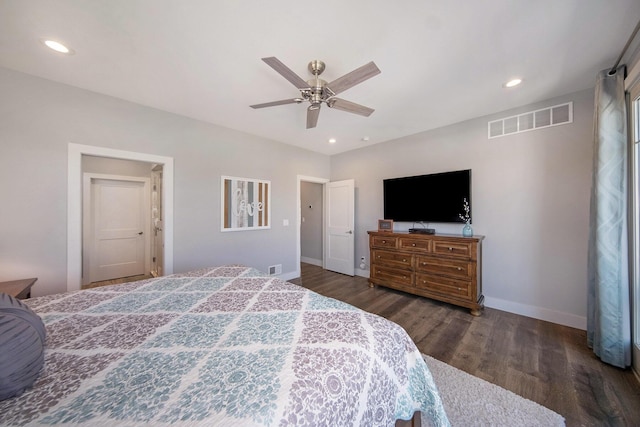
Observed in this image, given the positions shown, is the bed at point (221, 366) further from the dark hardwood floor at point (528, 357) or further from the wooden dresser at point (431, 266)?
the wooden dresser at point (431, 266)

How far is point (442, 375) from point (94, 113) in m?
4.21

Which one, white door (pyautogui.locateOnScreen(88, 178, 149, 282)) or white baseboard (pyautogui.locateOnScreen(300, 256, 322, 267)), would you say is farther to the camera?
white baseboard (pyautogui.locateOnScreen(300, 256, 322, 267))

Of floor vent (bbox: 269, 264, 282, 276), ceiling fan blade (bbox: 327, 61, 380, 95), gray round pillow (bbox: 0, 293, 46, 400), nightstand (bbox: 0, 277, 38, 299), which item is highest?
ceiling fan blade (bbox: 327, 61, 380, 95)

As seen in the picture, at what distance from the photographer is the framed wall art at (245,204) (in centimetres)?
337

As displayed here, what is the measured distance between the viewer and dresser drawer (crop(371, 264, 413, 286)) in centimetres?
327

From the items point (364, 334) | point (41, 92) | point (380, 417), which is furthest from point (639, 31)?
point (41, 92)

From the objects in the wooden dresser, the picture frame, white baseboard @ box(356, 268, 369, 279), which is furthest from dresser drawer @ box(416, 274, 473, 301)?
white baseboard @ box(356, 268, 369, 279)

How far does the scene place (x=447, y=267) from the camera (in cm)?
289

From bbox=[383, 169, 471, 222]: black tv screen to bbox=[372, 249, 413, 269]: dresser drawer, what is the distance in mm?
626

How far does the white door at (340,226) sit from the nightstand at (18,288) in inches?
156

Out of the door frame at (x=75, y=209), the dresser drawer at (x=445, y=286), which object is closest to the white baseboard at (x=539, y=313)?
the dresser drawer at (x=445, y=286)

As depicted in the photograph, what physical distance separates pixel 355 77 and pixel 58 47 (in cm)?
237

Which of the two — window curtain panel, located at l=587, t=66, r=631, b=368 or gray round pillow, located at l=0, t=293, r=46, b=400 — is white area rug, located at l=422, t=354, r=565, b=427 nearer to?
window curtain panel, located at l=587, t=66, r=631, b=368

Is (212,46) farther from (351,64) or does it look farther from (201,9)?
(351,64)
